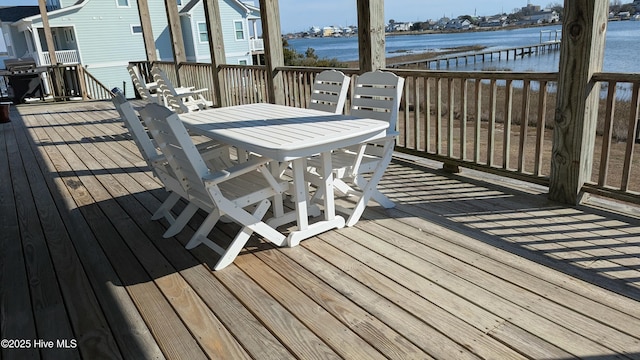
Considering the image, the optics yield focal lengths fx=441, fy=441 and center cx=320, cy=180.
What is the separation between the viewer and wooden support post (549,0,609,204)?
2723 millimetres

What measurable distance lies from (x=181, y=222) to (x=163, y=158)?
47 cm

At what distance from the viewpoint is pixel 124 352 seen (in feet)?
6.08

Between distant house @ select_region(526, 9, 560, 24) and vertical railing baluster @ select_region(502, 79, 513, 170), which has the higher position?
Answer: distant house @ select_region(526, 9, 560, 24)

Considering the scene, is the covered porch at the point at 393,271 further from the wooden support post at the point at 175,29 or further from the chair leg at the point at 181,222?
the wooden support post at the point at 175,29

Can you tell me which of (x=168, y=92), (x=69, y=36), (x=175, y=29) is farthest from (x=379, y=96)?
(x=69, y=36)

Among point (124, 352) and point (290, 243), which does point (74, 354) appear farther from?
point (290, 243)

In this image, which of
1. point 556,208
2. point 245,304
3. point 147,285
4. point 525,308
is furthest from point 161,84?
point 525,308

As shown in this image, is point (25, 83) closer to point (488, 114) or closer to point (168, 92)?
point (168, 92)

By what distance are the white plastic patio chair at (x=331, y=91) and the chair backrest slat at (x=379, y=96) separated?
0.14 m

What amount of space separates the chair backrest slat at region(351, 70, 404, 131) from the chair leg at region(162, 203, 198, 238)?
1.40 m

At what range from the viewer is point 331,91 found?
144 inches

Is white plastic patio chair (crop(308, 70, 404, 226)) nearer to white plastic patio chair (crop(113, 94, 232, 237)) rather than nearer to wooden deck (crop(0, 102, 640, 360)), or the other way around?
wooden deck (crop(0, 102, 640, 360))

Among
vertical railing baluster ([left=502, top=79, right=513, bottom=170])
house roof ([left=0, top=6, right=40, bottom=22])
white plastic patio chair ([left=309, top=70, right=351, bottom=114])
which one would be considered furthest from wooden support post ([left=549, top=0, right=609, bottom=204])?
house roof ([left=0, top=6, right=40, bottom=22])

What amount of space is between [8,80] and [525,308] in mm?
13089
